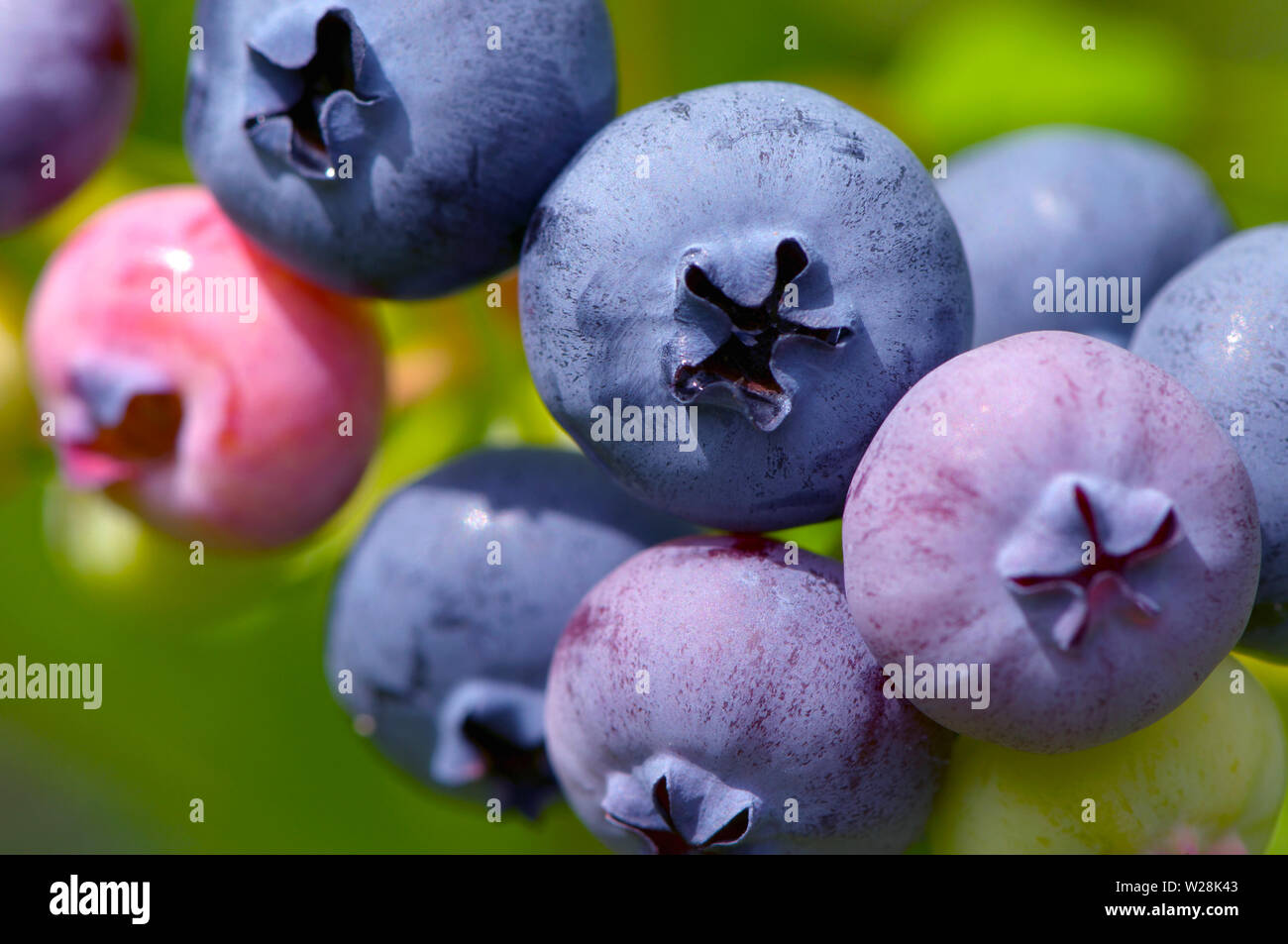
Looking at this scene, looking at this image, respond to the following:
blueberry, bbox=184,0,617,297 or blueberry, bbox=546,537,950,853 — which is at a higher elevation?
blueberry, bbox=184,0,617,297

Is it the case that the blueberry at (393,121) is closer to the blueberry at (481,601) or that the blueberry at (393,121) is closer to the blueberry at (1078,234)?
the blueberry at (481,601)

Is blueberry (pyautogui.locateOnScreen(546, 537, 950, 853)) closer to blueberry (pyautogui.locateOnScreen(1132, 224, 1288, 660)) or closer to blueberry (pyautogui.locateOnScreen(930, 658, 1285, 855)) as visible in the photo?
blueberry (pyautogui.locateOnScreen(930, 658, 1285, 855))

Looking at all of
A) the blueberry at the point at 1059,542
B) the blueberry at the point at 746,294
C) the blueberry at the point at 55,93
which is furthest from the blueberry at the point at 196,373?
the blueberry at the point at 1059,542

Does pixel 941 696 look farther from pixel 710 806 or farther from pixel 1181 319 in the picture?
pixel 1181 319

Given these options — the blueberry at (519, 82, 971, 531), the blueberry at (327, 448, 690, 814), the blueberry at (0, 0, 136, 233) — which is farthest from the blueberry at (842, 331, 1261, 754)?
the blueberry at (0, 0, 136, 233)

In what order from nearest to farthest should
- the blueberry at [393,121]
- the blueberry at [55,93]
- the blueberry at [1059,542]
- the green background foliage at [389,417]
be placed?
the blueberry at [1059,542], the blueberry at [393,121], the blueberry at [55,93], the green background foliage at [389,417]
